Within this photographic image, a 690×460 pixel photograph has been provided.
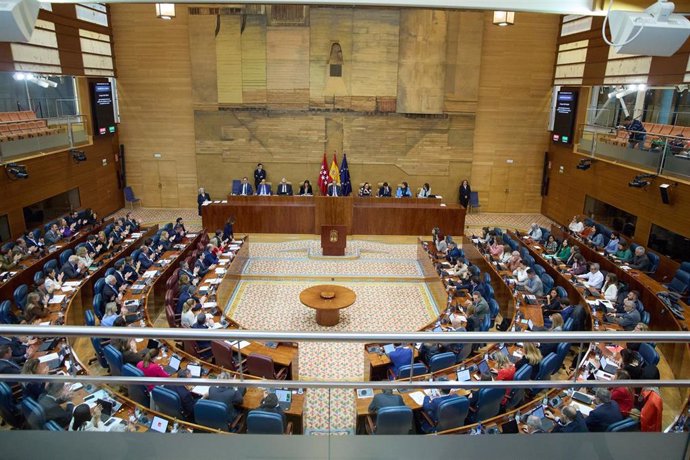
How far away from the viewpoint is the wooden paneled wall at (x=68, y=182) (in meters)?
12.9

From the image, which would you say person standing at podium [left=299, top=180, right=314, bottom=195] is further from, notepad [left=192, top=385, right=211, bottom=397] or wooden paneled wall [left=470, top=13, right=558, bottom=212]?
notepad [left=192, top=385, right=211, bottom=397]

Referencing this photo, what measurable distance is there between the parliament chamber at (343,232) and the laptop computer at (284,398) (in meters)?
0.03

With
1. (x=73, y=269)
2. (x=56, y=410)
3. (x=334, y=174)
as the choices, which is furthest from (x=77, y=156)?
(x=56, y=410)

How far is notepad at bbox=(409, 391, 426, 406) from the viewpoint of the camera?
235 inches

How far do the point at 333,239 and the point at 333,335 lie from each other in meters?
11.8

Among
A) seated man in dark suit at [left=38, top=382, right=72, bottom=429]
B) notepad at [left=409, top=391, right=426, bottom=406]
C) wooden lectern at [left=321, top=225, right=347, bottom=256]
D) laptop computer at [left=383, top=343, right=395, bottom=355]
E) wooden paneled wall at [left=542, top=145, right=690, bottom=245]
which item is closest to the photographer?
seated man in dark suit at [left=38, top=382, right=72, bottom=429]

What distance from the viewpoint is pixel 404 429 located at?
5.01m

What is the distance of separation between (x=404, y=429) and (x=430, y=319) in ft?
18.3

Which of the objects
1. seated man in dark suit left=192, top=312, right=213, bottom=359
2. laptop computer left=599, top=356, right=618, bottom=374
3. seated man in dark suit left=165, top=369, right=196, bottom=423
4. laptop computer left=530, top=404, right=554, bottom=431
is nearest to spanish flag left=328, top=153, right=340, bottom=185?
seated man in dark suit left=192, top=312, right=213, bottom=359

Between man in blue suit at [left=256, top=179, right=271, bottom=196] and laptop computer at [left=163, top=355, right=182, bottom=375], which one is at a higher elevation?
man in blue suit at [left=256, top=179, right=271, bottom=196]

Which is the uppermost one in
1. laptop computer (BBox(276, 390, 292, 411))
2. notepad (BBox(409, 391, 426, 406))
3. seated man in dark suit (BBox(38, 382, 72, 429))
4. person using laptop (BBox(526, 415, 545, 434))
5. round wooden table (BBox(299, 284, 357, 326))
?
seated man in dark suit (BBox(38, 382, 72, 429))

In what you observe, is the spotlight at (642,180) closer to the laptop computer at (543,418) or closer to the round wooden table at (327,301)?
→ the round wooden table at (327,301)

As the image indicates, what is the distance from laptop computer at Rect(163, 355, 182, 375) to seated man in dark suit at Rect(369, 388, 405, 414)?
2799 millimetres

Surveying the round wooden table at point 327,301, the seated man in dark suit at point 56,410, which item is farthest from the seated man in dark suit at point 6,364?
the round wooden table at point 327,301
